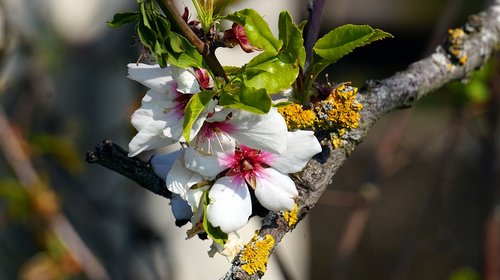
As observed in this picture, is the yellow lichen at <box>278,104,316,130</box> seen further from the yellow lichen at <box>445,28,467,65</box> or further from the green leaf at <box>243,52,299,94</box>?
the yellow lichen at <box>445,28,467,65</box>

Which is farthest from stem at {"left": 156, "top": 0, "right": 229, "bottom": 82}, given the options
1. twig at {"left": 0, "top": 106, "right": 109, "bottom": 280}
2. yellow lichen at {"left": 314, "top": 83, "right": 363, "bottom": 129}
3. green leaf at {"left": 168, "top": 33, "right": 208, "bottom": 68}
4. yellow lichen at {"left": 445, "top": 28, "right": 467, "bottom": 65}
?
twig at {"left": 0, "top": 106, "right": 109, "bottom": 280}

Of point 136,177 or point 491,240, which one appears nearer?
point 136,177

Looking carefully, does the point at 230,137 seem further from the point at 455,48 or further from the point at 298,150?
the point at 455,48

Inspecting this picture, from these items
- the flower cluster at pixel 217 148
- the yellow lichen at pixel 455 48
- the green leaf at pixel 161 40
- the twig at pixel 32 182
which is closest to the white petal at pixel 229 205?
the flower cluster at pixel 217 148

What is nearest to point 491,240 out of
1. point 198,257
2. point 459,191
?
point 198,257

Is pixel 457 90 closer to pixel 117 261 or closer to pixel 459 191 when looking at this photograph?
pixel 117 261

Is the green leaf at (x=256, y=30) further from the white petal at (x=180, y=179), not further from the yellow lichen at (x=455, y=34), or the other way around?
the yellow lichen at (x=455, y=34)

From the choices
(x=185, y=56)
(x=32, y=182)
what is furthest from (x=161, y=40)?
(x=32, y=182)
